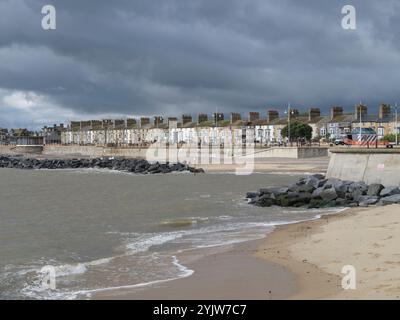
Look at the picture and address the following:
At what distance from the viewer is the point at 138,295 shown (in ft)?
32.7

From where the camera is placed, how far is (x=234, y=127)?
128 m

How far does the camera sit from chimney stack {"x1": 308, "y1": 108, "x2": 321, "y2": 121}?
11531 centimetres

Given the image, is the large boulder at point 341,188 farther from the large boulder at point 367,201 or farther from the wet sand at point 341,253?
the wet sand at point 341,253

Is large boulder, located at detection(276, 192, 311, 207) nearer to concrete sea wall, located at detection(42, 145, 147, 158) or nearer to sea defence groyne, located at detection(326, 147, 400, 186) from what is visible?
sea defence groyne, located at detection(326, 147, 400, 186)

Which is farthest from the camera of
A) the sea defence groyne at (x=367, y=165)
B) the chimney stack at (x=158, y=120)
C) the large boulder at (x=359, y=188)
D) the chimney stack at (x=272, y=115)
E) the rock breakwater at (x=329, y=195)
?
the chimney stack at (x=158, y=120)

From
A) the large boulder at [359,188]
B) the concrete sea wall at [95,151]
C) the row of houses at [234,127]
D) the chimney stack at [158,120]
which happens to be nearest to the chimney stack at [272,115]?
the row of houses at [234,127]

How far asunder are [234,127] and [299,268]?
116675 millimetres

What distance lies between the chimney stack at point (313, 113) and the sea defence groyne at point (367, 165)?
274 ft

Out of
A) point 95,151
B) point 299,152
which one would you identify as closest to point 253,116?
point 95,151

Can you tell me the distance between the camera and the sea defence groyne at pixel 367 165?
2817cm

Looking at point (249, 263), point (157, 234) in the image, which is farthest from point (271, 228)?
point (249, 263)
